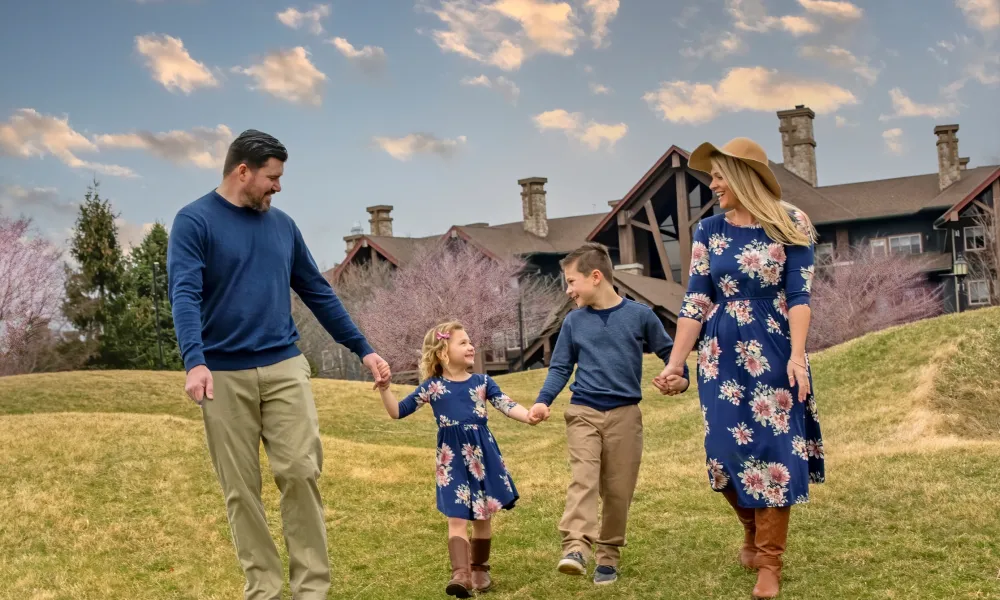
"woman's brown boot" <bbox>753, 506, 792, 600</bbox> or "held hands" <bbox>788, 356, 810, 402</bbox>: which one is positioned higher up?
"held hands" <bbox>788, 356, 810, 402</bbox>

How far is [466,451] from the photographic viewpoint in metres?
6.96

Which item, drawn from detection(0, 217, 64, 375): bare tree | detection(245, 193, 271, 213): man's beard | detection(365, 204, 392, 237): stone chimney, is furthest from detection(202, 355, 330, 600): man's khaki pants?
detection(365, 204, 392, 237): stone chimney

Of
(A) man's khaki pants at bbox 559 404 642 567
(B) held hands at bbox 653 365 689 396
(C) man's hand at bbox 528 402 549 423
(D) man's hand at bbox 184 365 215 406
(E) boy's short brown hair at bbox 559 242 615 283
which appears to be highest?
(E) boy's short brown hair at bbox 559 242 615 283

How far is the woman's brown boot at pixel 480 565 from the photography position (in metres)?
7.08

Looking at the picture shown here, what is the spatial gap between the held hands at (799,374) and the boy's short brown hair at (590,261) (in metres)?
1.46

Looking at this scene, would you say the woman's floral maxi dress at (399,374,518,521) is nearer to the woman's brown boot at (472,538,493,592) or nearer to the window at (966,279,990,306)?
the woman's brown boot at (472,538,493,592)

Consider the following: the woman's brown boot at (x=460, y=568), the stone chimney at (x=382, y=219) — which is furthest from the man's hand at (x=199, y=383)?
the stone chimney at (x=382, y=219)

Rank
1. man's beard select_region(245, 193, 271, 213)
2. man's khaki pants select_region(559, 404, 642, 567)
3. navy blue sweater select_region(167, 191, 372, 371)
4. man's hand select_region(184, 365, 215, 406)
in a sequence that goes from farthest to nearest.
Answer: man's khaki pants select_region(559, 404, 642, 567)
man's beard select_region(245, 193, 271, 213)
navy blue sweater select_region(167, 191, 372, 371)
man's hand select_region(184, 365, 215, 406)

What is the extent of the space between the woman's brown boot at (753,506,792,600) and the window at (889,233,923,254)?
44.7m

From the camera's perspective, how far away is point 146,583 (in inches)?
353

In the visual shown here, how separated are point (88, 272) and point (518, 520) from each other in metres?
41.1

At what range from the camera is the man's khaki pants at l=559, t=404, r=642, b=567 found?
673 cm

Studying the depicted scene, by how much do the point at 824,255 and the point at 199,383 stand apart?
44.9 metres

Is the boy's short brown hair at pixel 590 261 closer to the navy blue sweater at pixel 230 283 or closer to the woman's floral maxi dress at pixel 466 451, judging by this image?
the woman's floral maxi dress at pixel 466 451
